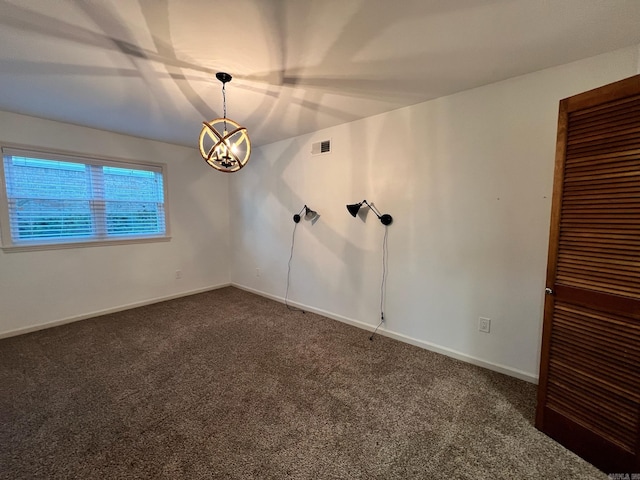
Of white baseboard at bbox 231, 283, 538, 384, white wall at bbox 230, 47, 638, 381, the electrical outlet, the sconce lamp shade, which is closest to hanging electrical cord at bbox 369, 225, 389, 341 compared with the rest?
white wall at bbox 230, 47, 638, 381

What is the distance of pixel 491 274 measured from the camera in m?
2.22

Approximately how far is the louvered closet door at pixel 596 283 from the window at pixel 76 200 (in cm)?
455

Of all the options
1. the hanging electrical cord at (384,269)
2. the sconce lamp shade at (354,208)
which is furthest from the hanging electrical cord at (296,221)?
the hanging electrical cord at (384,269)

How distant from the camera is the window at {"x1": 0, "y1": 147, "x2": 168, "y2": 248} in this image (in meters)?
2.89

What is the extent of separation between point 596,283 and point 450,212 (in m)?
1.17

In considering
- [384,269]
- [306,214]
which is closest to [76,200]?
[306,214]

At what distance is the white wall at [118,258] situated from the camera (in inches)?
114

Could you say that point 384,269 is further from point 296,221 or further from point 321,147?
point 321,147

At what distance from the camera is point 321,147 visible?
10.9 ft

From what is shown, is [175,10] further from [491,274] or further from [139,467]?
[491,274]

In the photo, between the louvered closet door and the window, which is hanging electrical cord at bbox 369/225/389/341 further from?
the window

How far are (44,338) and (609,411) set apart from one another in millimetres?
4739

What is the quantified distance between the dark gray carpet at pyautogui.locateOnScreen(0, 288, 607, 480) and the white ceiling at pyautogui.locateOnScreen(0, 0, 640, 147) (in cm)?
240

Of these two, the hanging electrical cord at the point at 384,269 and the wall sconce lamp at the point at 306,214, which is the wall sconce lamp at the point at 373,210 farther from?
the wall sconce lamp at the point at 306,214
